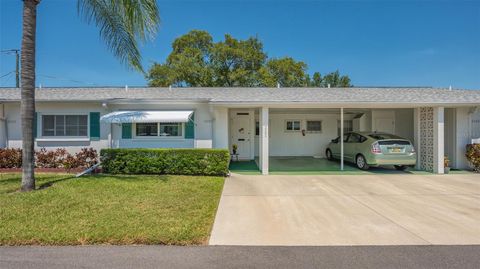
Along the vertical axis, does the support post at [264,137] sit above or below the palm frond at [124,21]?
below

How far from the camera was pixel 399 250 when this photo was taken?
173 inches

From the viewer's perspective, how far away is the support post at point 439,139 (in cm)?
1187

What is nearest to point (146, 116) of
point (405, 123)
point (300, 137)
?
point (300, 137)

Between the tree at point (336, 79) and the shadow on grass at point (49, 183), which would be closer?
the shadow on grass at point (49, 183)

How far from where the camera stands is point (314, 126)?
17.9 metres

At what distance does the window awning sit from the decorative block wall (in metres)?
11.2

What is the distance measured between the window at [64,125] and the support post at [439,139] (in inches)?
644

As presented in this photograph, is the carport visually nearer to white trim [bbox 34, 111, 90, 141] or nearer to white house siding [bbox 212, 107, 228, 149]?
white house siding [bbox 212, 107, 228, 149]

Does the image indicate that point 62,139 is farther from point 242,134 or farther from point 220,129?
point 242,134

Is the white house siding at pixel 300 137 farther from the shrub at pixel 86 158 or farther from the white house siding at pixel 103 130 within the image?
the shrub at pixel 86 158

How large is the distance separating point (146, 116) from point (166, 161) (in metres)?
2.27

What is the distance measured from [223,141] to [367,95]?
8303 mm

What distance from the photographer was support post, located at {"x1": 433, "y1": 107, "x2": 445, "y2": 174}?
1187 cm

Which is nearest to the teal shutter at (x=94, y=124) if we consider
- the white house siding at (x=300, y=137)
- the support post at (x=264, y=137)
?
the support post at (x=264, y=137)
